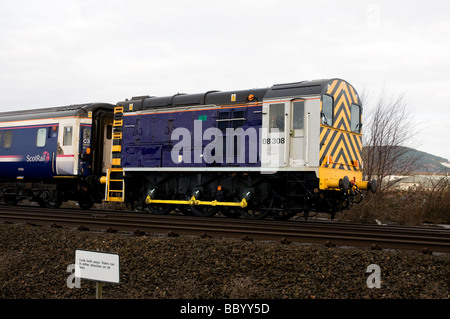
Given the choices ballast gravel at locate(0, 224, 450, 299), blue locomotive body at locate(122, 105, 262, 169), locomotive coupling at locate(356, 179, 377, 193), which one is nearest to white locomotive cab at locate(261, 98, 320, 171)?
blue locomotive body at locate(122, 105, 262, 169)

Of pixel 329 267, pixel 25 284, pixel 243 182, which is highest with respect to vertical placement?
pixel 243 182

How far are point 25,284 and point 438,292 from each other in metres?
5.51

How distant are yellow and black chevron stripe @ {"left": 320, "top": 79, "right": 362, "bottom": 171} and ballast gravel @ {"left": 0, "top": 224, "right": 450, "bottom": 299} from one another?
198 inches

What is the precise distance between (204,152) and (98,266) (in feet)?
29.2

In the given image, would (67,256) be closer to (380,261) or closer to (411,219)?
(380,261)

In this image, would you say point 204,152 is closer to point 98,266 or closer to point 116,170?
point 116,170

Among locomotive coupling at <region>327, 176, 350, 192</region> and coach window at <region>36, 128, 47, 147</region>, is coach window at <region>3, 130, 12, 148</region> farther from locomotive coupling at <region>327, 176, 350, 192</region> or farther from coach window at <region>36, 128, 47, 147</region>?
locomotive coupling at <region>327, 176, 350, 192</region>

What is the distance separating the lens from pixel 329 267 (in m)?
5.92

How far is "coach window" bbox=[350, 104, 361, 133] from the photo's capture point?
13.3 meters

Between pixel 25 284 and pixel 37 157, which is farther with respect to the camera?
pixel 37 157

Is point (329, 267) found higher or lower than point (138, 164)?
lower
